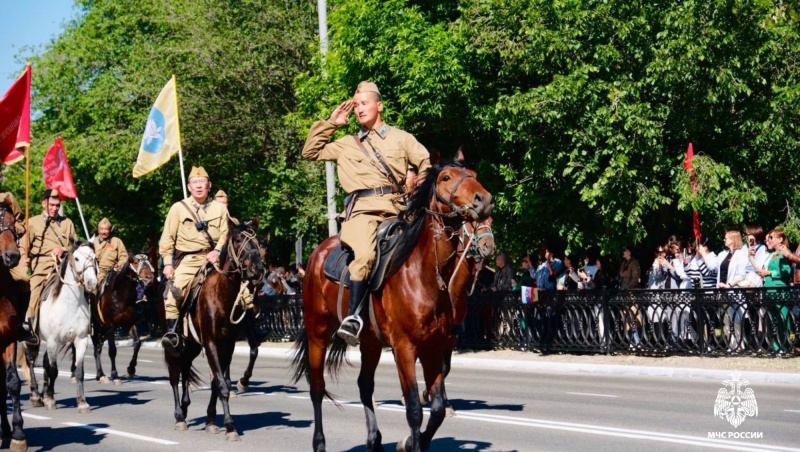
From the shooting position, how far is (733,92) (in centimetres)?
2180

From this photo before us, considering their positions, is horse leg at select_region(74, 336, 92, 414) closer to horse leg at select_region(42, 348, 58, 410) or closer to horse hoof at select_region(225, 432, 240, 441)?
horse leg at select_region(42, 348, 58, 410)

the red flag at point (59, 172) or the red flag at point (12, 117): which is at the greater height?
the red flag at point (59, 172)

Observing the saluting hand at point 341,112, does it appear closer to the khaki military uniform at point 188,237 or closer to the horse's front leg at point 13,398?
the khaki military uniform at point 188,237

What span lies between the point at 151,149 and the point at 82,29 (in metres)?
24.4

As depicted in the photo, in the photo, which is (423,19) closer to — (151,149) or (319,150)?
(151,149)

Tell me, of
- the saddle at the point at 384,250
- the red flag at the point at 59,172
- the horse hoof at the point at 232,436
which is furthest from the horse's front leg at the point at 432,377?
the red flag at the point at 59,172

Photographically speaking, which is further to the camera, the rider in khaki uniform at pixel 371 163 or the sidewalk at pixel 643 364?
the sidewalk at pixel 643 364

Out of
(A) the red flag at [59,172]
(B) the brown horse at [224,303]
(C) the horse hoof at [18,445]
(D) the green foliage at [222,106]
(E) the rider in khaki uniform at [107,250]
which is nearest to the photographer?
(C) the horse hoof at [18,445]

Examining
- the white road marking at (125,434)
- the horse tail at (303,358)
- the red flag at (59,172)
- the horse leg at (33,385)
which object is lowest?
the white road marking at (125,434)

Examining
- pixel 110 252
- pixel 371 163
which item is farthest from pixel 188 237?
pixel 110 252

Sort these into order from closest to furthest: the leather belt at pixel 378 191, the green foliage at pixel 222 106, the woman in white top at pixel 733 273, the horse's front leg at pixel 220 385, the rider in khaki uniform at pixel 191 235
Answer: the leather belt at pixel 378 191
the horse's front leg at pixel 220 385
the rider in khaki uniform at pixel 191 235
the woman in white top at pixel 733 273
the green foliage at pixel 222 106

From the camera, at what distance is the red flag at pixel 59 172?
28.5 metres

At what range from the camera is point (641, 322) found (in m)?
21.3

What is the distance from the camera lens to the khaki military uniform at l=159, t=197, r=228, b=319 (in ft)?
42.6
